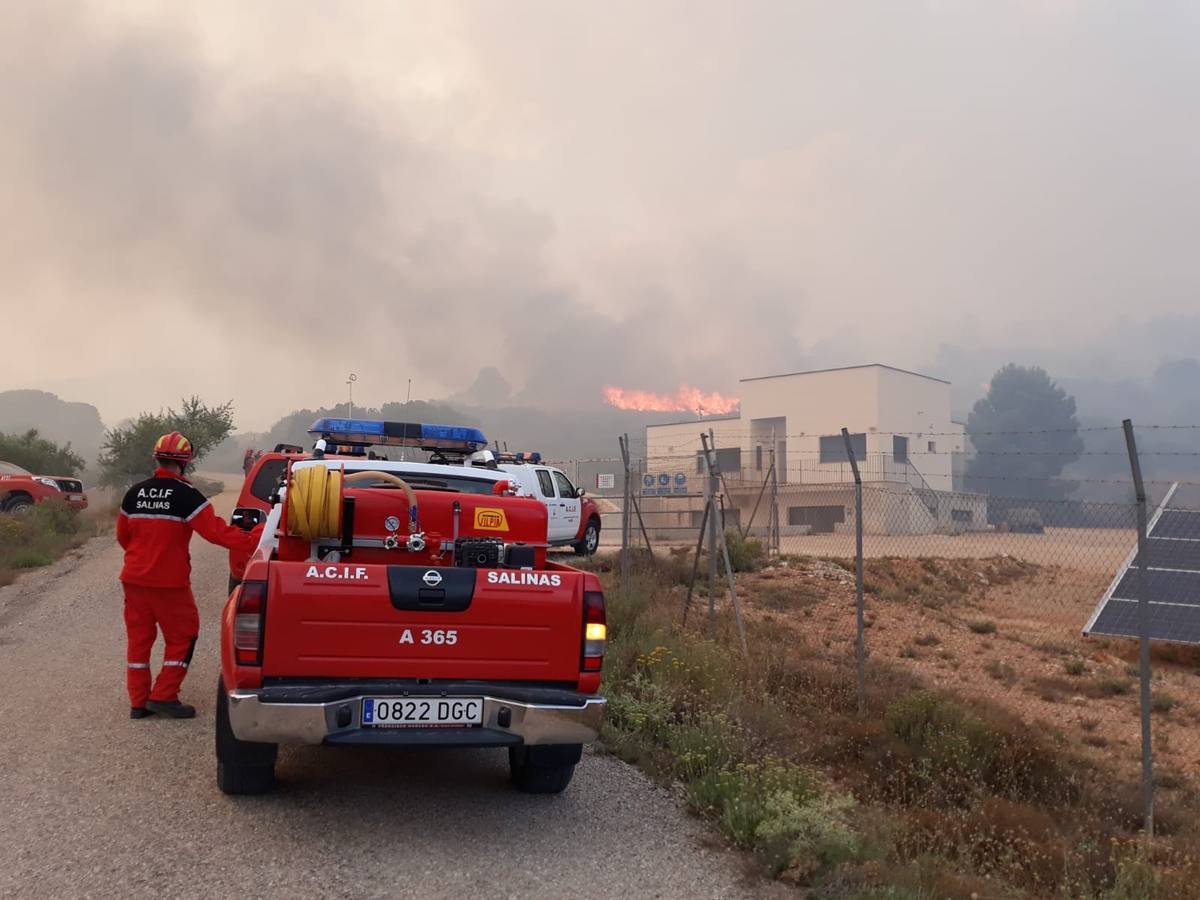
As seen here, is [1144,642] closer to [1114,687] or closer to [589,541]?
[1114,687]

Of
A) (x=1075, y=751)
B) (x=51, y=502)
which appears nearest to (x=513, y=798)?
(x=1075, y=751)

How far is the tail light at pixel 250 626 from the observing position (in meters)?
4.48

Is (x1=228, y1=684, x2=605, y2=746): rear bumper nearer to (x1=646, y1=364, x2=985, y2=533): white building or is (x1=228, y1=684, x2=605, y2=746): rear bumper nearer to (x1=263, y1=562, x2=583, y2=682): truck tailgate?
(x1=263, y1=562, x2=583, y2=682): truck tailgate

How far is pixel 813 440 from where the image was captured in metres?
58.8

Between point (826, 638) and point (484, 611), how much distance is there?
28.8 ft

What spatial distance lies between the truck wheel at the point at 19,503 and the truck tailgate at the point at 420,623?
21.4m

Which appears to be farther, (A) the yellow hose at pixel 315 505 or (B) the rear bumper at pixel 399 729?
(A) the yellow hose at pixel 315 505

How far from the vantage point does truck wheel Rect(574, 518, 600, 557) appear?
20000mm

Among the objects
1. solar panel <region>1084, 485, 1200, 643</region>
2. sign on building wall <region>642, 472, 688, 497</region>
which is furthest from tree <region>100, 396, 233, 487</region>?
solar panel <region>1084, 485, 1200, 643</region>

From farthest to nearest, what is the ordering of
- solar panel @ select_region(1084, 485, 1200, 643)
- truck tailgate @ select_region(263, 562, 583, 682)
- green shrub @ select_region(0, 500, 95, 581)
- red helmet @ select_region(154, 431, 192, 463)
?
green shrub @ select_region(0, 500, 95, 581) < solar panel @ select_region(1084, 485, 1200, 643) < red helmet @ select_region(154, 431, 192, 463) < truck tailgate @ select_region(263, 562, 583, 682)

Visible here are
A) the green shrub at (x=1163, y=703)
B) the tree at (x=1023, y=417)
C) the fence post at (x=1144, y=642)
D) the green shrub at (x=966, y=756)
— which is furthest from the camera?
the tree at (x=1023, y=417)

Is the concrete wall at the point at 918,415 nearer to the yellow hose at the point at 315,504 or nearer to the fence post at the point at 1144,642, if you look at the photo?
the fence post at the point at 1144,642

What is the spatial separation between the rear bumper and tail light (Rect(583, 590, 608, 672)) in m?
0.19

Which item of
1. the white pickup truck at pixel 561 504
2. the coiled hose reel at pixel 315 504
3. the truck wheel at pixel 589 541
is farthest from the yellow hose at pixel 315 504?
the truck wheel at pixel 589 541
